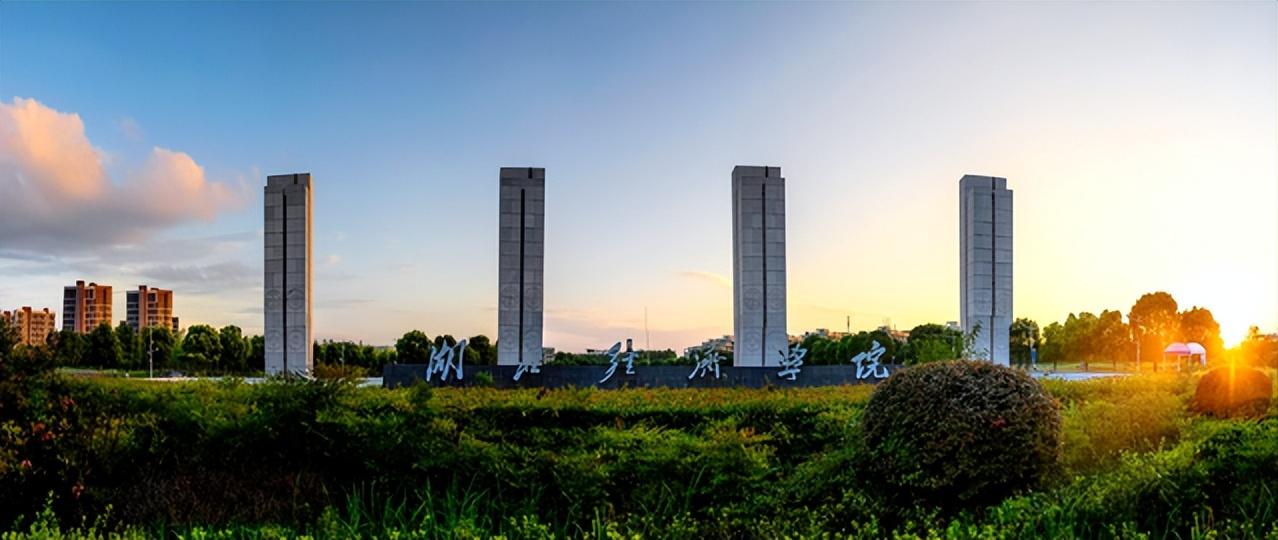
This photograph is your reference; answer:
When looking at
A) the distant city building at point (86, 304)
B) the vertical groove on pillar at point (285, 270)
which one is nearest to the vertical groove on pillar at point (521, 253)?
the vertical groove on pillar at point (285, 270)

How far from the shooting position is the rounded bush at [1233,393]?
26.1 feet

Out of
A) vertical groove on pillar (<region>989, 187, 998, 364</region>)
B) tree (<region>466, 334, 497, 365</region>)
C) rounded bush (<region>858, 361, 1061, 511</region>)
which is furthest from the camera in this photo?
tree (<region>466, 334, 497, 365</region>)

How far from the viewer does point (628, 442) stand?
5.49m

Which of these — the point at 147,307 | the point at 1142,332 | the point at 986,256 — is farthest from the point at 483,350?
the point at 147,307

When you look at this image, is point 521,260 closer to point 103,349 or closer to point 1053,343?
point 103,349

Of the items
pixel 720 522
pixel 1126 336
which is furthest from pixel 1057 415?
pixel 1126 336

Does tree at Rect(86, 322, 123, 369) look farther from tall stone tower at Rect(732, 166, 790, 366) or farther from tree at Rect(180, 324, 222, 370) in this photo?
tall stone tower at Rect(732, 166, 790, 366)

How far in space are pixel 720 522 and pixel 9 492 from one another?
4066 mm

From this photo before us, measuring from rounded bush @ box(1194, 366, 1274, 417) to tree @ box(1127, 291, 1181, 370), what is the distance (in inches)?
1593

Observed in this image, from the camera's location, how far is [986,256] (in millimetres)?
18641

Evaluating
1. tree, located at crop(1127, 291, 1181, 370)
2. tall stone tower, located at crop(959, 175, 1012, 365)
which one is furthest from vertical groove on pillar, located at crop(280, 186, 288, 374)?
tree, located at crop(1127, 291, 1181, 370)

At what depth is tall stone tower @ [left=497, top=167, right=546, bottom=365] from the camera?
16.7 metres

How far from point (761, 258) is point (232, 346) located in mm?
30035

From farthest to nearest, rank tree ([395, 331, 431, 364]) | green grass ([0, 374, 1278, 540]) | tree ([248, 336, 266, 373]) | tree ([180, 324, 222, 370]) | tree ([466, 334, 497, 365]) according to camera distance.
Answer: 1. tree ([248, 336, 266, 373])
2. tree ([180, 324, 222, 370])
3. tree ([395, 331, 431, 364])
4. tree ([466, 334, 497, 365])
5. green grass ([0, 374, 1278, 540])
